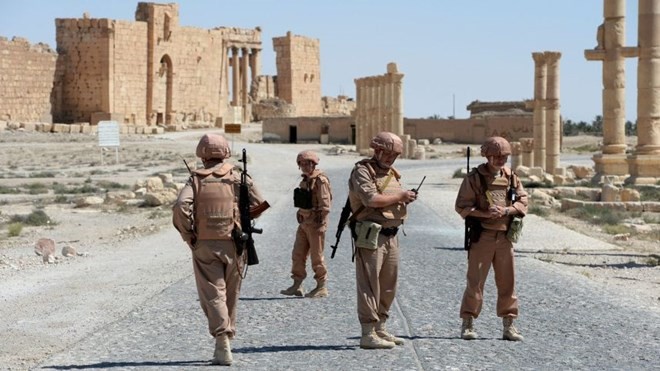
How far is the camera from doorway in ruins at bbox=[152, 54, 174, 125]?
65.9 metres

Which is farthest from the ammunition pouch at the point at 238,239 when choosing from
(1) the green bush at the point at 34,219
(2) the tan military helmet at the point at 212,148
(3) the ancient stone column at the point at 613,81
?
(3) the ancient stone column at the point at 613,81

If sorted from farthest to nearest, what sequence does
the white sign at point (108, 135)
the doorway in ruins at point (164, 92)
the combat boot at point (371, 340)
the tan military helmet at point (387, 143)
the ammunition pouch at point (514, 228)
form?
the doorway in ruins at point (164, 92)
the white sign at point (108, 135)
the ammunition pouch at point (514, 228)
the tan military helmet at point (387, 143)
the combat boot at point (371, 340)

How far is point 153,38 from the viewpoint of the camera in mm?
65000

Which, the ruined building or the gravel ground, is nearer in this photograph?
the gravel ground

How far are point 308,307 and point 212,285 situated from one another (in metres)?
2.93

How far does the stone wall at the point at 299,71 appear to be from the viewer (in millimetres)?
81625

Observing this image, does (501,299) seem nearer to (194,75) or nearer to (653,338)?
(653,338)

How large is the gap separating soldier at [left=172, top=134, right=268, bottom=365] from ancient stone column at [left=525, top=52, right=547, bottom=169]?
32.8 m

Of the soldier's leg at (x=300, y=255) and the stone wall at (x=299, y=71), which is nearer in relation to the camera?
the soldier's leg at (x=300, y=255)

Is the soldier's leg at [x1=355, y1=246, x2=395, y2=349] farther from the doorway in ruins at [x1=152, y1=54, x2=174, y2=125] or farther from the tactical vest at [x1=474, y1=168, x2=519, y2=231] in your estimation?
the doorway in ruins at [x1=152, y1=54, x2=174, y2=125]

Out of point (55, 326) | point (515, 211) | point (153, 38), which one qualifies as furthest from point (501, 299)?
point (153, 38)

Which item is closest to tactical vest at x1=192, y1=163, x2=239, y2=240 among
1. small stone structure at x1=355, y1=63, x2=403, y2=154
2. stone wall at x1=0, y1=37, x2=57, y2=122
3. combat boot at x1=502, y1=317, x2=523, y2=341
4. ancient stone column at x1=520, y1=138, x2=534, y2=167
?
combat boot at x1=502, y1=317, x2=523, y2=341

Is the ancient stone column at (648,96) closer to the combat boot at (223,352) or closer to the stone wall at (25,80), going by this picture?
the combat boot at (223,352)

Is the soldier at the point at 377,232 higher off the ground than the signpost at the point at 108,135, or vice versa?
the signpost at the point at 108,135
